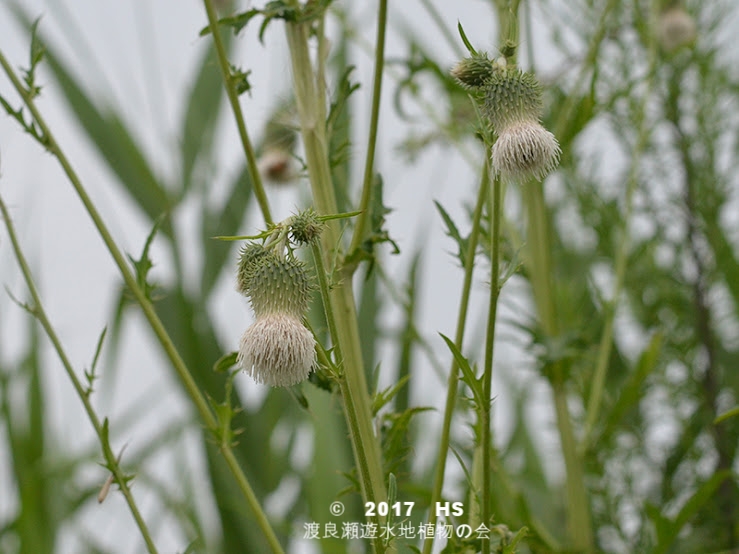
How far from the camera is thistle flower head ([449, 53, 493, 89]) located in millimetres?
460

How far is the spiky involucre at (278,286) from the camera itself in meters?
0.45

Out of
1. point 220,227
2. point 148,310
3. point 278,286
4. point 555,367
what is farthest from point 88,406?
point 220,227

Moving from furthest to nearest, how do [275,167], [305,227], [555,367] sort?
[275,167], [555,367], [305,227]

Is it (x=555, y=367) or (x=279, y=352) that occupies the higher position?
(x=555, y=367)

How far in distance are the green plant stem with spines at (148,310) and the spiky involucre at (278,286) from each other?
86 millimetres

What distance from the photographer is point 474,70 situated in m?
0.46

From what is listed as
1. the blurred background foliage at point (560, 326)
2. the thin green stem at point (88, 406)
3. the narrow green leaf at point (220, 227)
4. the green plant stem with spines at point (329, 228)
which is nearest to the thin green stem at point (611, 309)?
the blurred background foliage at point (560, 326)

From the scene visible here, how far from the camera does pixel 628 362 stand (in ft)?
3.70

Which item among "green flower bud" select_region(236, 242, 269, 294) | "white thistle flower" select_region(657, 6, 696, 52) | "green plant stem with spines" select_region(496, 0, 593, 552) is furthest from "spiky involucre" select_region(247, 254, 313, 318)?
"white thistle flower" select_region(657, 6, 696, 52)

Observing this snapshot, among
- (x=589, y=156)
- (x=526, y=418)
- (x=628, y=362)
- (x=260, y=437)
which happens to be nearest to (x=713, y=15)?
(x=589, y=156)

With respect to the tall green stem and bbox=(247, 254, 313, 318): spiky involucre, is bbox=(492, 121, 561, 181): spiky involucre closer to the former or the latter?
bbox=(247, 254, 313, 318): spiky involucre

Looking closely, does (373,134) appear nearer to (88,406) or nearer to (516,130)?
(516,130)

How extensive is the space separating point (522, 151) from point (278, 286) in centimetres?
14

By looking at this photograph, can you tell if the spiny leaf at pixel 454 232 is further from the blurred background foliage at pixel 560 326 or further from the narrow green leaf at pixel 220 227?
the narrow green leaf at pixel 220 227
